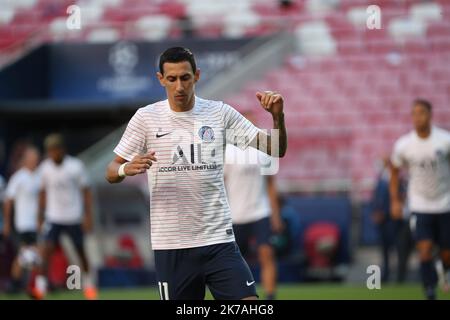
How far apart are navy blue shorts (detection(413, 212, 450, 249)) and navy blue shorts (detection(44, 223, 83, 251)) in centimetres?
509

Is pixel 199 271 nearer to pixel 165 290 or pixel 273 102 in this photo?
pixel 165 290

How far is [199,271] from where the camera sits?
682 centimetres

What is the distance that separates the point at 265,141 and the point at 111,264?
11.7 metres

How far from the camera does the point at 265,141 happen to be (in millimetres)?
6965

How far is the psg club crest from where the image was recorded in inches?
272

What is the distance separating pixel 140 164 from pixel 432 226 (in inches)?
245

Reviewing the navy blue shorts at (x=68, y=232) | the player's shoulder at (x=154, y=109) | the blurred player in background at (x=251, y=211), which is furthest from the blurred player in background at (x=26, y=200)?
the player's shoulder at (x=154, y=109)

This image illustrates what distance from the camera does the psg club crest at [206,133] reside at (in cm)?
691

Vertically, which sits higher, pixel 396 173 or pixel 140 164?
pixel 140 164

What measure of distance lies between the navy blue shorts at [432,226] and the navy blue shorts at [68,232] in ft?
16.7

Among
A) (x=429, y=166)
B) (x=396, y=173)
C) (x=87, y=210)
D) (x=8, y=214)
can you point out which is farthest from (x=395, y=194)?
(x=8, y=214)

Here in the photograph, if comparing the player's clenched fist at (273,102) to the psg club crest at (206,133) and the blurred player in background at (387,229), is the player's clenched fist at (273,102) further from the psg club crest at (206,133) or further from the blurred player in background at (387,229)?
the blurred player in background at (387,229)

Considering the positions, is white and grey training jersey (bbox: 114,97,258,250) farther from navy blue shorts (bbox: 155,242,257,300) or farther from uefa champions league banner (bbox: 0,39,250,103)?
uefa champions league banner (bbox: 0,39,250,103)

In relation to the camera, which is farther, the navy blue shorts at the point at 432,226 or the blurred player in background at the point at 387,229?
the blurred player in background at the point at 387,229
